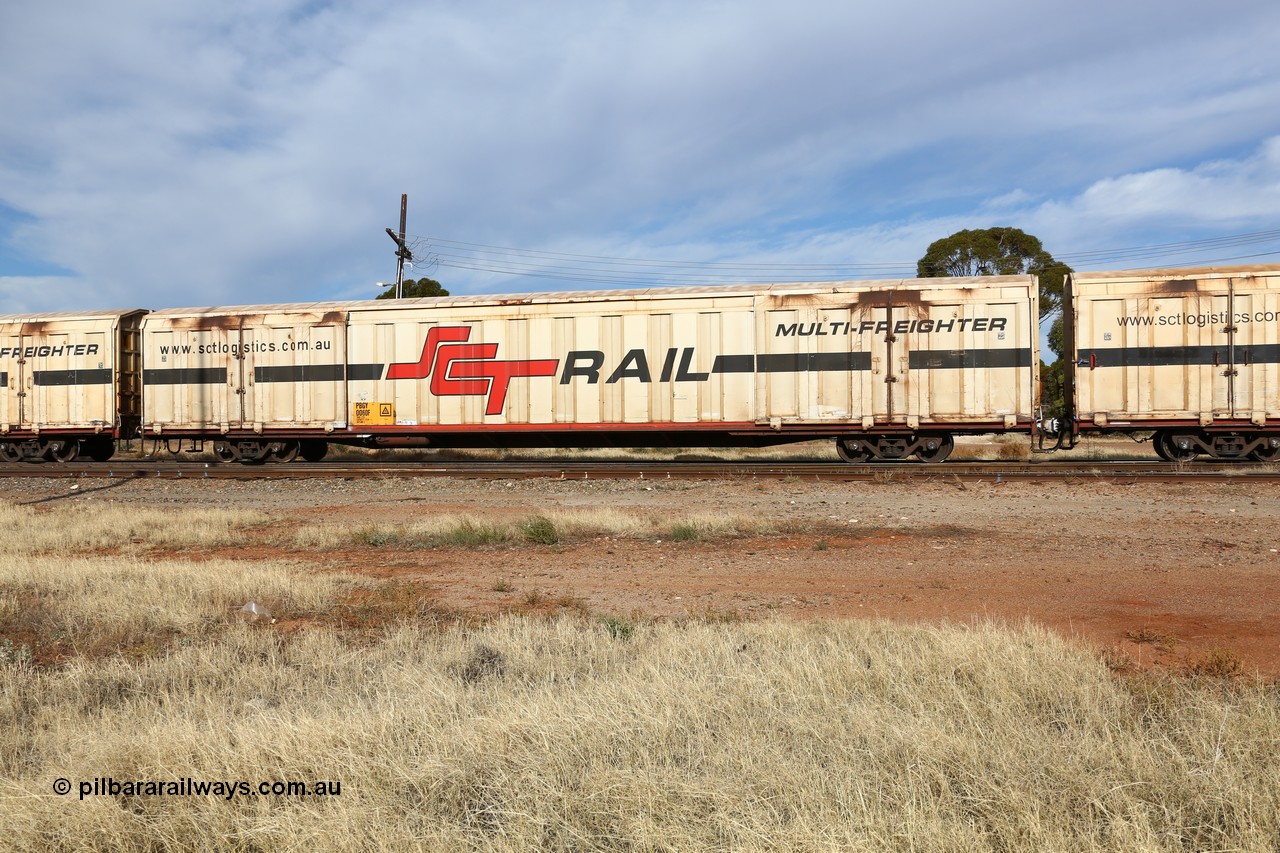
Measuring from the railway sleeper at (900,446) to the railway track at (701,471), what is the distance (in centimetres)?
51

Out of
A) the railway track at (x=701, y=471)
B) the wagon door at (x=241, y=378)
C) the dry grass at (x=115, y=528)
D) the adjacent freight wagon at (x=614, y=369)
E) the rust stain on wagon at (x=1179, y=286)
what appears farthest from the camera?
the wagon door at (x=241, y=378)

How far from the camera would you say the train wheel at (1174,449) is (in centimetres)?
1616

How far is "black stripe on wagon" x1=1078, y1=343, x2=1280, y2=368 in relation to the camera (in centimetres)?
1528

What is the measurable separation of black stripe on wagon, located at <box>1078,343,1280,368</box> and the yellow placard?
15519 millimetres

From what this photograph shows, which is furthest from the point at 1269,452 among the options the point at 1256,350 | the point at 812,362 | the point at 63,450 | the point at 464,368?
the point at 63,450

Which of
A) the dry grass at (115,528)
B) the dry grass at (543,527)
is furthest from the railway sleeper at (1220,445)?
the dry grass at (115,528)

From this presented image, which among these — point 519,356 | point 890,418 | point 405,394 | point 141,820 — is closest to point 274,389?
point 405,394

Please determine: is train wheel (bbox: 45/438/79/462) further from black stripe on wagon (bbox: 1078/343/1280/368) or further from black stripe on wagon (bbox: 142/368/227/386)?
black stripe on wagon (bbox: 1078/343/1280/368)

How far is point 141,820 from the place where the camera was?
3.09 m

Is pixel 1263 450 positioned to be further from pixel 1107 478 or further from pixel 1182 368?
pixel 1107 478

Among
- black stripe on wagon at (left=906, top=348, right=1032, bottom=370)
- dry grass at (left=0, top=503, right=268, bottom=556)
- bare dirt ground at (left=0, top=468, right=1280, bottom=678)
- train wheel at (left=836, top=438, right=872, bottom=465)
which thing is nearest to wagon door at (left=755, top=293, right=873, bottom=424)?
train wheel at (left=836, top=438, right=872, bottom=465)

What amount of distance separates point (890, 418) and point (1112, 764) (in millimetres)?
13622

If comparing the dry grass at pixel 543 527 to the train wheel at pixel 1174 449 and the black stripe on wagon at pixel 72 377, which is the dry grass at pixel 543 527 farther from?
the black stripe on wagon at pixel 72 377

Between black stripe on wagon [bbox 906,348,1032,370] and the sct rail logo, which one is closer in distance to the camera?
black stripe on wagon [bbox 906,348,1032,370]
